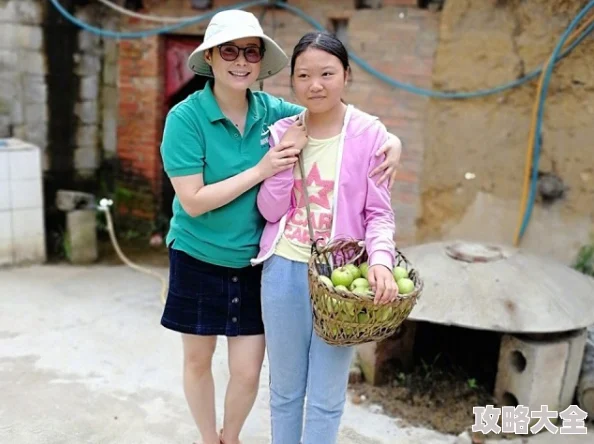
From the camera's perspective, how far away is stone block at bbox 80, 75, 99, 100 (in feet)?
21.3

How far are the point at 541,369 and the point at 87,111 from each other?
4896mm

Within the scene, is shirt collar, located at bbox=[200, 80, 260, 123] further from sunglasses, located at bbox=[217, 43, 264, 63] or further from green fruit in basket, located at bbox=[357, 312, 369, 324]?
green fruit in basket, located at bbox=[357, 312, 369, 324]

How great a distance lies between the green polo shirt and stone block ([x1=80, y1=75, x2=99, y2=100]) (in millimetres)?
4539

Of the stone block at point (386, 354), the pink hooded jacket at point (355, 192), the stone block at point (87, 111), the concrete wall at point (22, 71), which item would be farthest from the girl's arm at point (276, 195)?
the stone block at point (87, 111)

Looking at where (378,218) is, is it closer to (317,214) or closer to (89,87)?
(317,214)

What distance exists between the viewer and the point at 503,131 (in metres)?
4.59

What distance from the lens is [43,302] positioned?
471 cm

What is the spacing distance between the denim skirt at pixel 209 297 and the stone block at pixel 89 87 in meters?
4.54

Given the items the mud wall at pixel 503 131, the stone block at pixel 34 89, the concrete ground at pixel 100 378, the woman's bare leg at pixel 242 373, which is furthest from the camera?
the stone block at pixel 34 89

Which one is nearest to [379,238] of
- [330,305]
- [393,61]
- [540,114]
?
[330,305]

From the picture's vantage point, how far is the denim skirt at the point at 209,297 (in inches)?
94.3

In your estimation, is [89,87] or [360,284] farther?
[89,87]

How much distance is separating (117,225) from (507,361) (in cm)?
459

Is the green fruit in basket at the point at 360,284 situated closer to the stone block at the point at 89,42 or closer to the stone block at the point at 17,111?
the stone block at the point at 17,111
